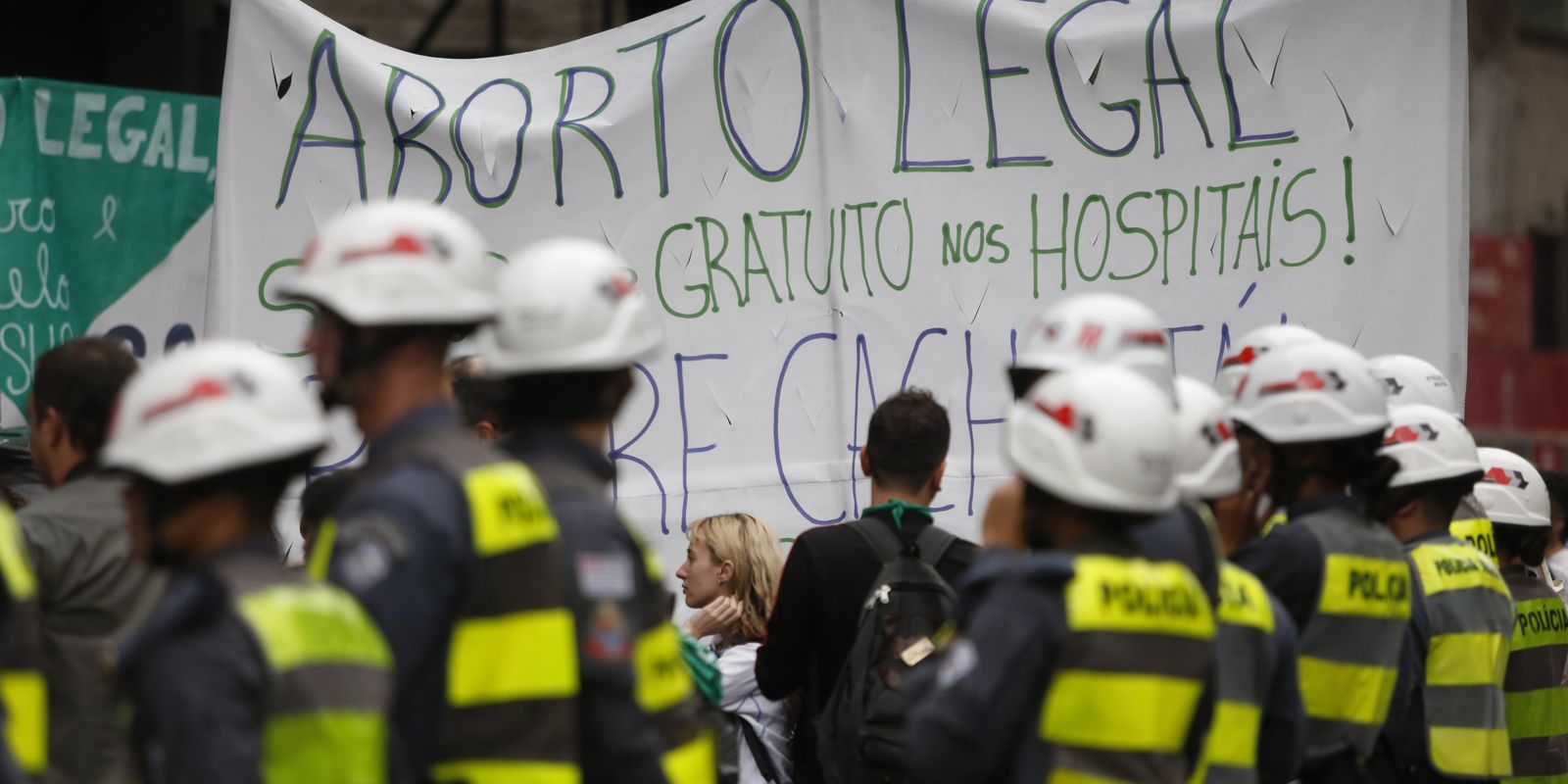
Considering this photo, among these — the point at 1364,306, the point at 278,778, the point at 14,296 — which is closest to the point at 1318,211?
the point at 1364,306

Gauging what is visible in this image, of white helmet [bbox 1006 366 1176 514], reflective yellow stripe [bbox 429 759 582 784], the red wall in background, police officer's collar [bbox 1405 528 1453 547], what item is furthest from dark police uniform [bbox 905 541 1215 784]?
the red wall in background

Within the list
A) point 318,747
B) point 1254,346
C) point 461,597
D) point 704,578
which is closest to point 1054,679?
point 461,597

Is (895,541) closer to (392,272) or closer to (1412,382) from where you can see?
(1412,382)

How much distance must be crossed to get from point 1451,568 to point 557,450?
2.76m

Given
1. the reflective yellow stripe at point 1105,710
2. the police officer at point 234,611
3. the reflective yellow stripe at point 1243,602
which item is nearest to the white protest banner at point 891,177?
Answer: the reflective yellow stripe at point 1243,602

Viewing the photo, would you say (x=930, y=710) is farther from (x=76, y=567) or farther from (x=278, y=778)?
(x=76, y=567)

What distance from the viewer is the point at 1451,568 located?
512 centimetres

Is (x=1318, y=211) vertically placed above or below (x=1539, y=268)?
below

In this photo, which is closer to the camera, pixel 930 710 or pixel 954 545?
pixel 930 710

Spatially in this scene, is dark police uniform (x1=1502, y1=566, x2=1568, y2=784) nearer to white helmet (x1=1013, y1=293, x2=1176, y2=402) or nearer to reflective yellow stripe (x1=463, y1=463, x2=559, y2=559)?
white helmet (x1=1013, y1=293, x2=1176, y2=402)

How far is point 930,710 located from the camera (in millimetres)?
3137

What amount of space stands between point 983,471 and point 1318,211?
1356mm

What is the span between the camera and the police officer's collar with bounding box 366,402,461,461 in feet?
9.88

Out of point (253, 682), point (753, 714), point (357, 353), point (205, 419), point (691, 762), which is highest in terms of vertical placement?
point (357, 353)
